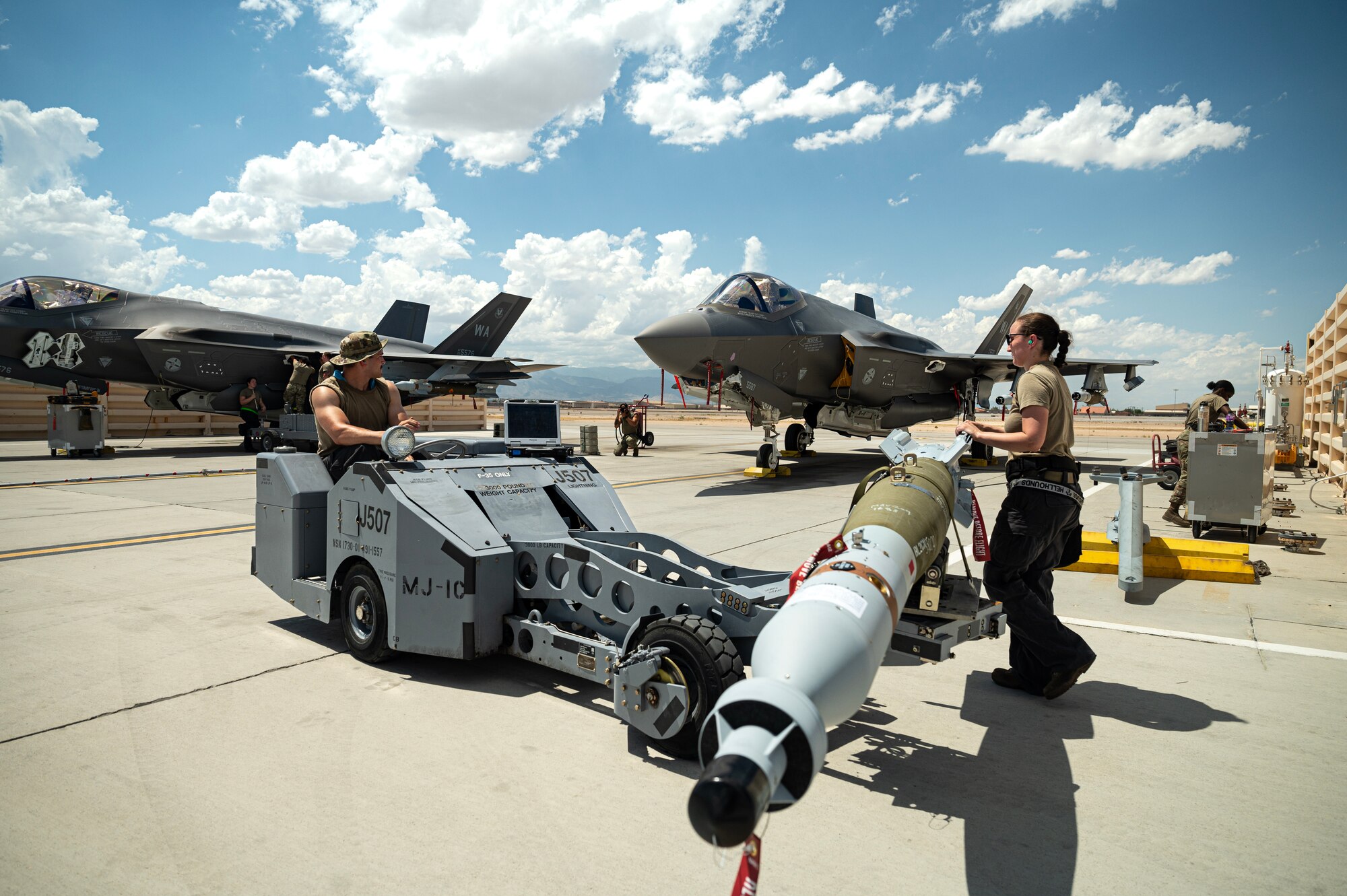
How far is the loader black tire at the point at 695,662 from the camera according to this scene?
9.75 ft

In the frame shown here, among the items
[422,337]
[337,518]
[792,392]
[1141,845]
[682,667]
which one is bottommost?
[1141,845]

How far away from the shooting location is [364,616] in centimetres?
448

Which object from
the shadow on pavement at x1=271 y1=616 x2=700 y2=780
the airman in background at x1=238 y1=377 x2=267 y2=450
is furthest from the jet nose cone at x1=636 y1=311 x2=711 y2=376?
the airman in background at x1=238 y1=377 x2=267 y2=450

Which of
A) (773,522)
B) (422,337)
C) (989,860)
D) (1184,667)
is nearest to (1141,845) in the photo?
(989,860)

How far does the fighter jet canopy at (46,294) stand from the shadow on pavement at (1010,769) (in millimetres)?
22925

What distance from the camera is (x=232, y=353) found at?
69.4 ft

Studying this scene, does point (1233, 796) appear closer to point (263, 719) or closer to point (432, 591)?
point (432, 591)

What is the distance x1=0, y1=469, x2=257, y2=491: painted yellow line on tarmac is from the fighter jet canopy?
25.1ft

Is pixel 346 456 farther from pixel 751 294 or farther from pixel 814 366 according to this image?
pixel 814 366

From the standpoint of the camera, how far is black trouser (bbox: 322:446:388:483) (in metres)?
5.00

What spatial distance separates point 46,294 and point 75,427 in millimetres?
3683

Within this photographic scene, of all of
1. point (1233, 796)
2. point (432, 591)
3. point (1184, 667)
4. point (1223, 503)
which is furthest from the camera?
point (1223, 503)

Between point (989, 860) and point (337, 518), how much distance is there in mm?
3825

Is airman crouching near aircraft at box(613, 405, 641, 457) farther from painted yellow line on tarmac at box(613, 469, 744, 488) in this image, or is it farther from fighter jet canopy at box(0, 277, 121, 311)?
fighter jet canopy at box(0, 277, 121, 311)
